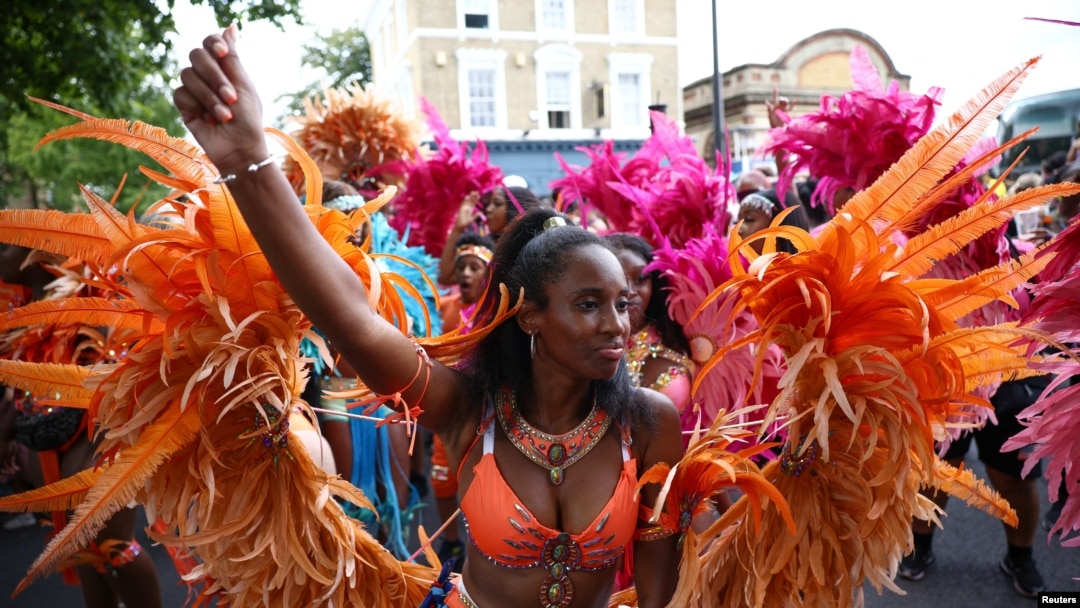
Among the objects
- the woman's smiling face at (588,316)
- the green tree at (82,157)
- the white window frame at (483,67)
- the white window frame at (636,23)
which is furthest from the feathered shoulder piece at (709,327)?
the white window frame at (636,23)

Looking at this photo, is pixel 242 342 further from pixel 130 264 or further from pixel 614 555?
pixel 614 555

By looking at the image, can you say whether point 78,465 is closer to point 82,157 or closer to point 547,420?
point 547,420

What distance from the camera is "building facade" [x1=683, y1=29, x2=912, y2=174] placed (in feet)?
72.5

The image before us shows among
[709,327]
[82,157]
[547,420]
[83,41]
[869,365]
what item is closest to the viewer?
[869,365]

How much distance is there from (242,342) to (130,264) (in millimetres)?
315

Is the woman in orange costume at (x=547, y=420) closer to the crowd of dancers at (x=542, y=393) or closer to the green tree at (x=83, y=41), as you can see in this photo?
the crowd of dancers at (x=542, y=393)

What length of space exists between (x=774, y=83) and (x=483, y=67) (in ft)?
26.7

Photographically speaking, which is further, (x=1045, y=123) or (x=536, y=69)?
(x=536, y=69)

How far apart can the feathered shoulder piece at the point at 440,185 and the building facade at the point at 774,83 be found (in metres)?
15.6

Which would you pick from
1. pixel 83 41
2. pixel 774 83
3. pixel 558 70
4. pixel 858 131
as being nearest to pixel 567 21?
pixel 558 70

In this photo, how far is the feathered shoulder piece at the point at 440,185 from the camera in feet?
20.1

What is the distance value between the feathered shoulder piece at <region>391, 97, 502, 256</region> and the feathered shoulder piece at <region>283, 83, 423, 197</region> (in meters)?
0.19

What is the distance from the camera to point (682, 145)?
15.2ft

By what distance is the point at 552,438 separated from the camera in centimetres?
206
